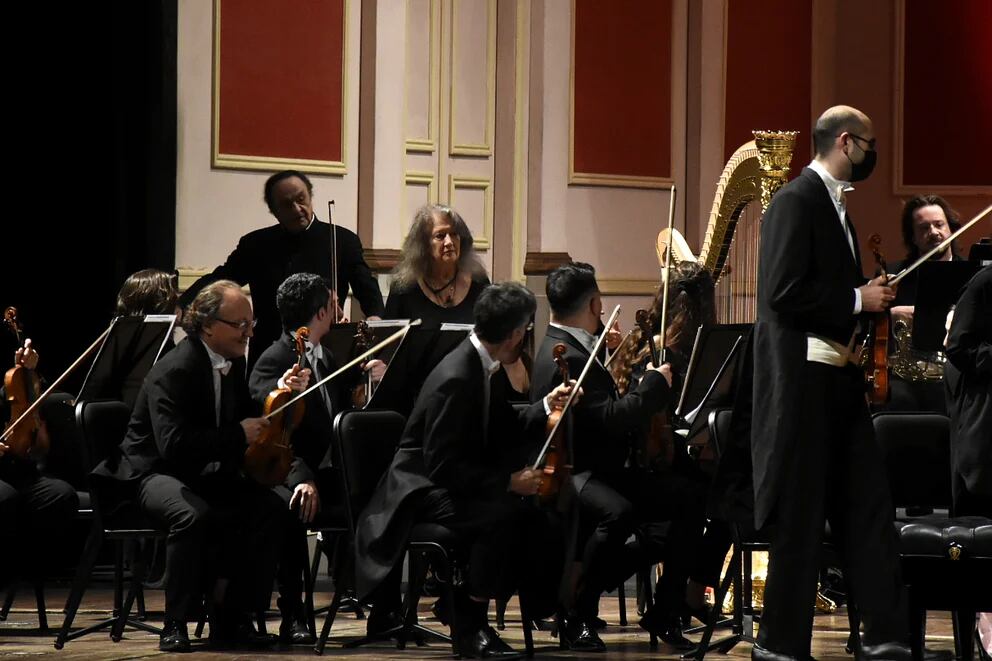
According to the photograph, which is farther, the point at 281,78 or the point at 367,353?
the point at 281,78

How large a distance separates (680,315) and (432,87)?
3303 mm

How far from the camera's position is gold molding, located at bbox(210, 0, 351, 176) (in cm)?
729

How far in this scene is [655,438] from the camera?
5191 mm

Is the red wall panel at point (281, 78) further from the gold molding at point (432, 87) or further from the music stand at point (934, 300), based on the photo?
the music stand at point (934, 300)

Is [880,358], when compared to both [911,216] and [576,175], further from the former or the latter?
[576,175]

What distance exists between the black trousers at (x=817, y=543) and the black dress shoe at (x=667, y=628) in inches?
36.5

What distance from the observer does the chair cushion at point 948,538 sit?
4102mm

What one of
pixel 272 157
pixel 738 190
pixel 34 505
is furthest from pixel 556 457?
pixel 272 157

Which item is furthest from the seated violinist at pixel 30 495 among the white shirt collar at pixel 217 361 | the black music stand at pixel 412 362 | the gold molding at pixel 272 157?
the gold molding at pixel 272 157

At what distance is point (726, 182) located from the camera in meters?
5.89

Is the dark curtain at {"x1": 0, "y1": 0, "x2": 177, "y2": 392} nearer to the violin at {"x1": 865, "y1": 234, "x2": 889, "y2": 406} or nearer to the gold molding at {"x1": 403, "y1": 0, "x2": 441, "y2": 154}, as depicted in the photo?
the gold molding at {"x1": 403, "y1": 0, "x2": 441, "y2": 154}

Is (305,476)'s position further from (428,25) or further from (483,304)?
(428,25)

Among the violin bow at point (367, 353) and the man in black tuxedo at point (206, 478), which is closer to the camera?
the man in black tuxedo at point (206, 478)

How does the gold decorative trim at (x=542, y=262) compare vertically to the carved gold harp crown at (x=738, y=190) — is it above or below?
below
